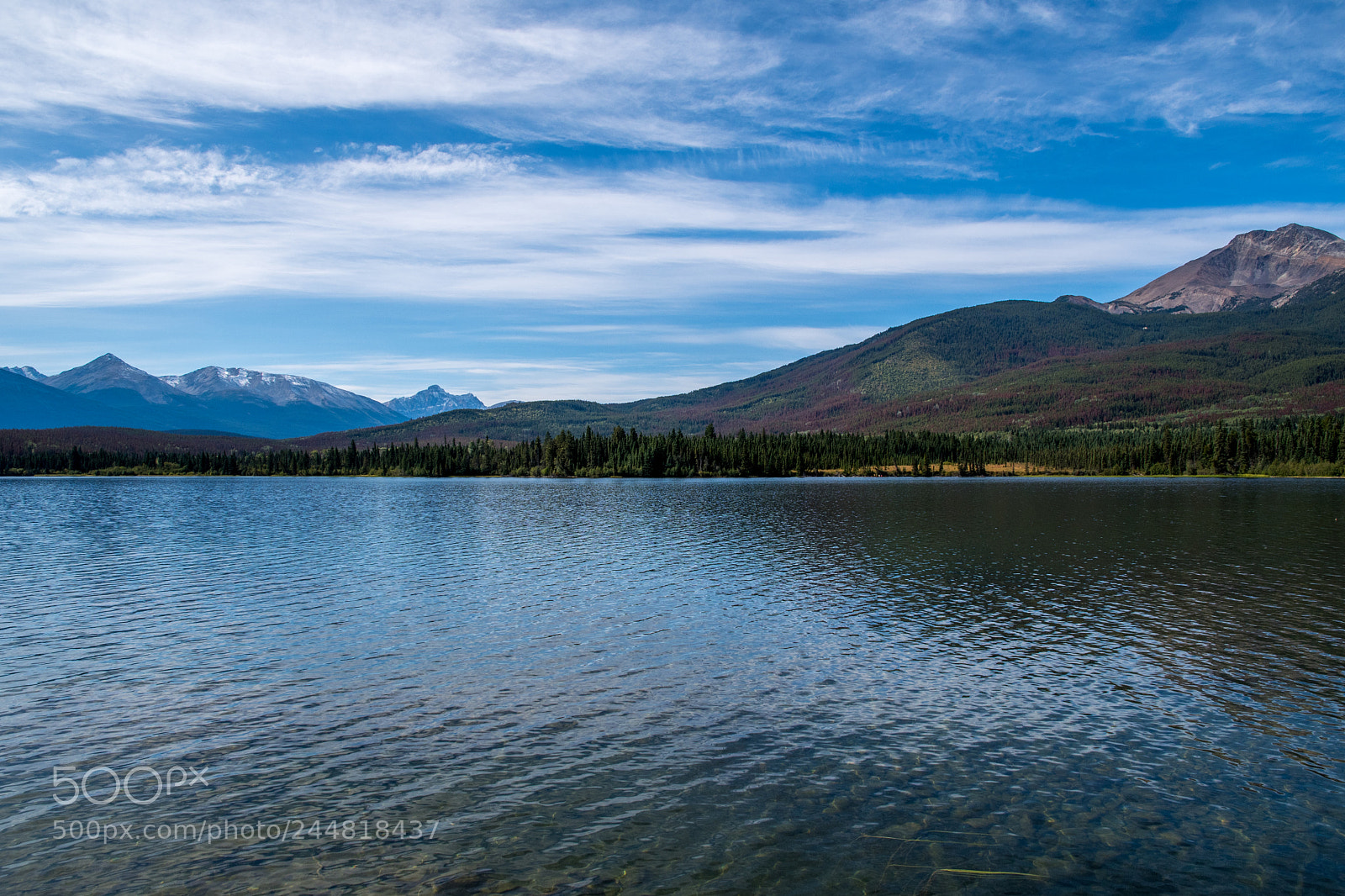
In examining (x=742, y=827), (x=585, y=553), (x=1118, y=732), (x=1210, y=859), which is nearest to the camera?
(x=1210, y=859)

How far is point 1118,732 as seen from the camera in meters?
20.7

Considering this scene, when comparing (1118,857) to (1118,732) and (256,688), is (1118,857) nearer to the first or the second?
(1118,732)

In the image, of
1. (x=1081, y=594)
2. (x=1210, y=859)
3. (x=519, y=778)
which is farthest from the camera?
(x=1081, y=594)

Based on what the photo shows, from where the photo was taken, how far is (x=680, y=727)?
21000 mm

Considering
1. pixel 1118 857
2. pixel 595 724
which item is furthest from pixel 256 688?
pixel 1118 857

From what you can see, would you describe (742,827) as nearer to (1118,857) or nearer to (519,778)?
(519,778)

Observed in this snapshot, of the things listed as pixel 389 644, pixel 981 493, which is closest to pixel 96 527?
pixel 389 644

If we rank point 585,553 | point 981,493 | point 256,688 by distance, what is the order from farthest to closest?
point 981,493, point 585,553, point 256,688

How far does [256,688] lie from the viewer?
24328 mm

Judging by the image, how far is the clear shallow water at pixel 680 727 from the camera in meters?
14.1

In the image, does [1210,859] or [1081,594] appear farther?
[1081,594]

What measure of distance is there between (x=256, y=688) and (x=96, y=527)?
226 feet

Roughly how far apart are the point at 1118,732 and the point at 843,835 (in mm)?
10542

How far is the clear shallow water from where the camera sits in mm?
14133
